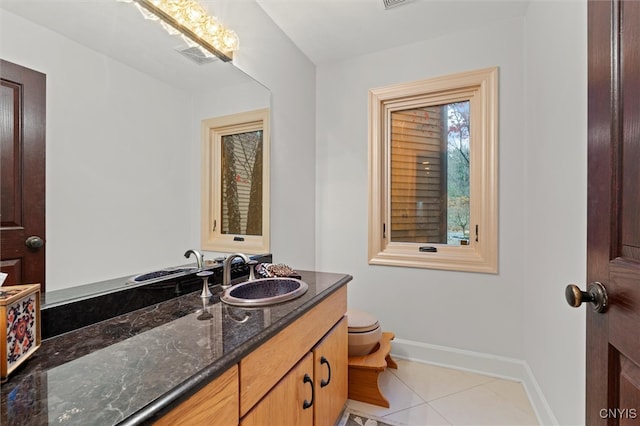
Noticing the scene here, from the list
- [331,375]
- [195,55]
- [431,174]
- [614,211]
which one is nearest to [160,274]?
[331,375]

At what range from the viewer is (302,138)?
246 centimetres

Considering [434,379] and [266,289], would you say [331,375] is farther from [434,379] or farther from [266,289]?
[434,379]

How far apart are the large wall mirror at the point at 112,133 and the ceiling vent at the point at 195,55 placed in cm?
1

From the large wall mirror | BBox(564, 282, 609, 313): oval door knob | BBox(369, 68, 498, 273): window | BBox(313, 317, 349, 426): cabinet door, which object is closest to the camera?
BBox(564, 282, 609, 313): oval door knob

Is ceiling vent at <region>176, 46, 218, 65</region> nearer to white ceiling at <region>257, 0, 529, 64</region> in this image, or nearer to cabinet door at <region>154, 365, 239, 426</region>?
white ceiling at <region>257, 0, 529, 64</region>

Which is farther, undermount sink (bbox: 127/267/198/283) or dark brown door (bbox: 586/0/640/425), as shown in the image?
undermount sink (bbox: 127/267/198/283)

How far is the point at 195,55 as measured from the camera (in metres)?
1.44

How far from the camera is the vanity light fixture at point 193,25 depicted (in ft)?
4.14

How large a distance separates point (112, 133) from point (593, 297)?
4.88ft

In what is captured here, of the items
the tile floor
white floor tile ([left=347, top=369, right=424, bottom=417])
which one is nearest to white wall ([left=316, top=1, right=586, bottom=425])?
the tile floor

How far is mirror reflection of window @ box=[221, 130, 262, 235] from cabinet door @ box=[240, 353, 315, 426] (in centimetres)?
80

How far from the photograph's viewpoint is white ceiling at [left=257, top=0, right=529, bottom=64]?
1.91 m

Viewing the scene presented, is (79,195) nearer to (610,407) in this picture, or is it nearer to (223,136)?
(223,136)

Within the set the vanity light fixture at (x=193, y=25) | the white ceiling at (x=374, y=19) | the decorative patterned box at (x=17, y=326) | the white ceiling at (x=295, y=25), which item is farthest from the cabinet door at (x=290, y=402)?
the white ceiling at (x=374, y=19)
